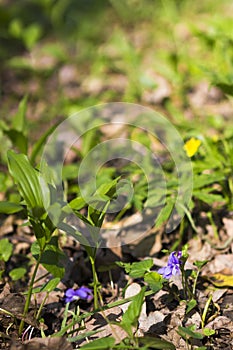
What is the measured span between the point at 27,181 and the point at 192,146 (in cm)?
89

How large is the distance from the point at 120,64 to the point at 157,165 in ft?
4.61

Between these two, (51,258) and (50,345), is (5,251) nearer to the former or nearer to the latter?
(51,258)

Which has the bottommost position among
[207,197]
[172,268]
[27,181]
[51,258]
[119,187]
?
[207,197]

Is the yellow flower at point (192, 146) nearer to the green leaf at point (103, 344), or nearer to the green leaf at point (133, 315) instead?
the green leaf at point (133, 315)

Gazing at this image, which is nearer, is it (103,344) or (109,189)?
(103,344)

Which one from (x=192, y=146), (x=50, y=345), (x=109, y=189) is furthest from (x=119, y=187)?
(x=192, y=146)

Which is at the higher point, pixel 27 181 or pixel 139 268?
pixel 27 181

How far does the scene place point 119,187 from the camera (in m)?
1.79

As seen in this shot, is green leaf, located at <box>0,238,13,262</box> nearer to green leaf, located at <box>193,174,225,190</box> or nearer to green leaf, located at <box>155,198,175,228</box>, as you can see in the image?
green leaf, located at <box>155,198,175,228</box>

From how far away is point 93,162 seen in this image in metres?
2.57

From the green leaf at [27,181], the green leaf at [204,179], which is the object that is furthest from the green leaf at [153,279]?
the green leaf at [204,179]

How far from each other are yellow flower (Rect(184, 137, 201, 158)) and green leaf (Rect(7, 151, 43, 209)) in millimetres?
825

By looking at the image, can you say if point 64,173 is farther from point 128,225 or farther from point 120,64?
point 120,64

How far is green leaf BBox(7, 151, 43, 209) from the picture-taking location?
1690 millimetres
